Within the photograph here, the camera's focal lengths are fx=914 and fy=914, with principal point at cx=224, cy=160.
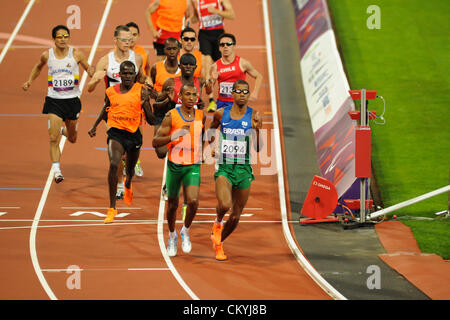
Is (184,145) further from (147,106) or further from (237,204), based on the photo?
(147,106)

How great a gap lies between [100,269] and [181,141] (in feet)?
6.50

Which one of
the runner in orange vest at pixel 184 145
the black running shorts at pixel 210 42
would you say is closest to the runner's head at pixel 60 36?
the black running shorts at pixel 210 42

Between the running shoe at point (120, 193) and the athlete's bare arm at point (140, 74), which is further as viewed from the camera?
the running shoe at point (120, 193)

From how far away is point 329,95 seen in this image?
59.0ft

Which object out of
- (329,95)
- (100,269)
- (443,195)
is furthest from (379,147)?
(100,269)

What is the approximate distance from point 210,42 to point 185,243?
283 inches

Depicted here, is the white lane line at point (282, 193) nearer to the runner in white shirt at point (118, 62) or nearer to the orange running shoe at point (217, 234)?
the orange running shoe at point (217, 234)

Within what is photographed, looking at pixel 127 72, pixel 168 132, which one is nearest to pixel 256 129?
pixel 168 132

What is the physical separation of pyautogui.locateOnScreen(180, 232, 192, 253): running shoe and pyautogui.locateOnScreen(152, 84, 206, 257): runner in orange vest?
0.55 m

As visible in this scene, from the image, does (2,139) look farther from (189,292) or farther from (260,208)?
(189,292)

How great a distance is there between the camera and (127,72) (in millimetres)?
13547

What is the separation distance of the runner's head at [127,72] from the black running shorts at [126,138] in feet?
2.41

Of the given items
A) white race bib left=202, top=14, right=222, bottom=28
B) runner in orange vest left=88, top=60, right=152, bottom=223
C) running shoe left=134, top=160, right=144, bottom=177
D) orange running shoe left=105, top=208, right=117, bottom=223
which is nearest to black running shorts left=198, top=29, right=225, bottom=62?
white race bib left=202, top=14, right=222, bottom=28

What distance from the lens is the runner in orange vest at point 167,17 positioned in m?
19.3
